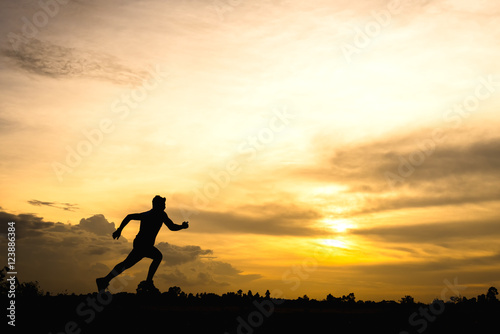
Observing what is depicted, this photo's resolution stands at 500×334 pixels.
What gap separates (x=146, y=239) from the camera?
1412 cm

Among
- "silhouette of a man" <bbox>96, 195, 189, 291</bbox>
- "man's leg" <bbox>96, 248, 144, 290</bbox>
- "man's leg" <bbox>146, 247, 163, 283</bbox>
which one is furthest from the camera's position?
"man's leg" <bbox>146, 247, 163, 283</bbox>

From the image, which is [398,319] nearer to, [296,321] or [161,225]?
[296,321]

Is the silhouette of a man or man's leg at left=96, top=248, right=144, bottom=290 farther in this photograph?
the silhouette of a man

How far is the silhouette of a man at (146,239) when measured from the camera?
550 inches

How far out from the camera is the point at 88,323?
990 centimetres

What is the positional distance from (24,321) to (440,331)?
8007 millimetres

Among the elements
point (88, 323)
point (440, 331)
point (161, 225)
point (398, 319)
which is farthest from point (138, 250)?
point (440, 331)

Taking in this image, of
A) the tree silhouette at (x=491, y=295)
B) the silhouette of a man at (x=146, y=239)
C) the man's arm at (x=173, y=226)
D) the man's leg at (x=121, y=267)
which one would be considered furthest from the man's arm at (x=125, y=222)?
the tree silhouette at (x=491, y=295)

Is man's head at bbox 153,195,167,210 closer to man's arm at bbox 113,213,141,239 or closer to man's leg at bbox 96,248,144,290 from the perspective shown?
man's arm at bbox 113,213,141,239

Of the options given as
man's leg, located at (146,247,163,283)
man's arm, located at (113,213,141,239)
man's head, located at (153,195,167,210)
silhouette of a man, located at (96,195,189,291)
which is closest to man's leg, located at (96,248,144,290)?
silhouette of a man, located at (96,195,189,291)

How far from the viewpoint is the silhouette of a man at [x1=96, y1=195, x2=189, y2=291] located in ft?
45.9

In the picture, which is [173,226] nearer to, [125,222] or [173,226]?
[173,226]

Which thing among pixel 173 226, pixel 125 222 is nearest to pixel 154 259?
pixel 173 226

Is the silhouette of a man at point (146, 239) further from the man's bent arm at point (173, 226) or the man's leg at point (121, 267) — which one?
the man's bent arm at point (173, 226)
